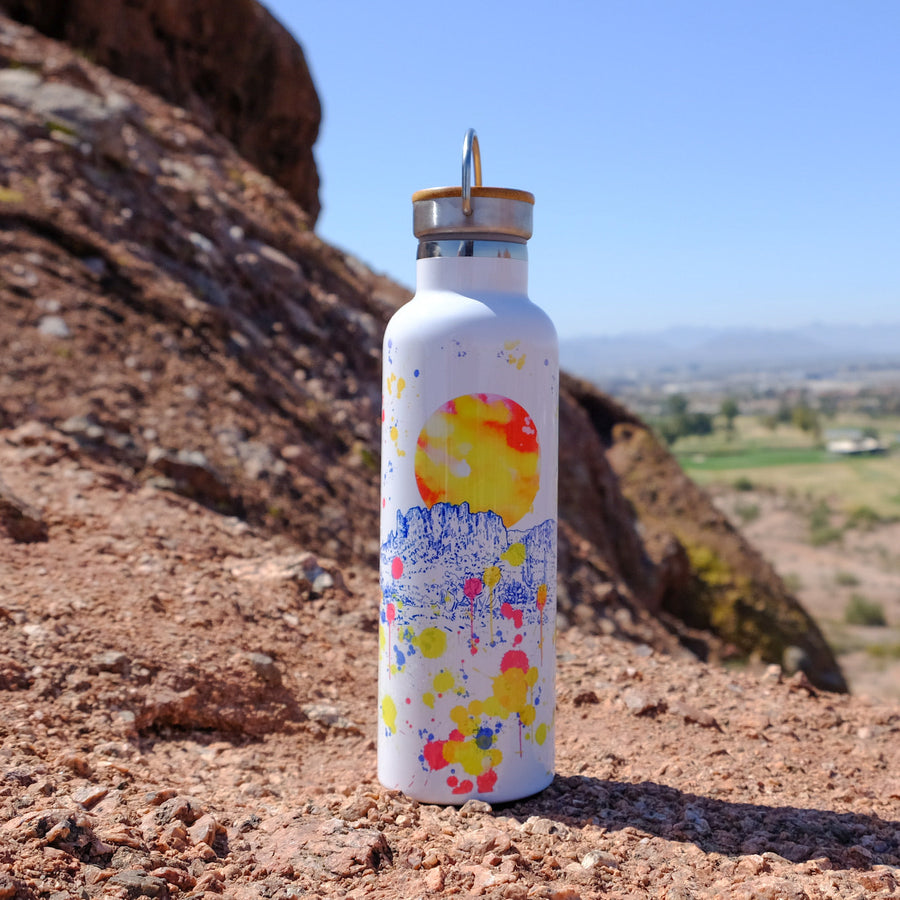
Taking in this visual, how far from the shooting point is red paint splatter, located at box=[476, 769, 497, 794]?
297 centimetres

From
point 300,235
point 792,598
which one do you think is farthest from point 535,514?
point 792,598

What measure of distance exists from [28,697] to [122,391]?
3569 millimetres

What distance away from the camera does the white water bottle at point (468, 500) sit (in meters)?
2.87

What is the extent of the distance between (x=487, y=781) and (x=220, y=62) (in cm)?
1461

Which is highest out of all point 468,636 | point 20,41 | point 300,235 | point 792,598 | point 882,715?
point 20,41

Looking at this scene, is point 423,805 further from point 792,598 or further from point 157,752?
point 792,598

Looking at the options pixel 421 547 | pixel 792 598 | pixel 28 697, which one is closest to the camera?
pixel 421 547

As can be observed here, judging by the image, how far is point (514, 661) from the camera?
2982mm

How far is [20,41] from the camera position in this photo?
10648 millimetres

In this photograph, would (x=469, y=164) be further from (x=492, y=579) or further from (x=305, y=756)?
(x=305, y=756)

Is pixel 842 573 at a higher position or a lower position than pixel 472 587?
lower

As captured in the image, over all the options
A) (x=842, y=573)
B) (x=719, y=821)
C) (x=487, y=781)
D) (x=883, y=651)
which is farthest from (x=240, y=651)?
(x=842, y=573)

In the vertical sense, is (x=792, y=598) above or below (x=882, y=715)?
below

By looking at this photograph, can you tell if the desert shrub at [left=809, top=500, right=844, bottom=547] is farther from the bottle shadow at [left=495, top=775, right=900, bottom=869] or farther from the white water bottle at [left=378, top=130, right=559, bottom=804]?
the white water bottle at [left=378, top=130, right=559, bottom=804]
